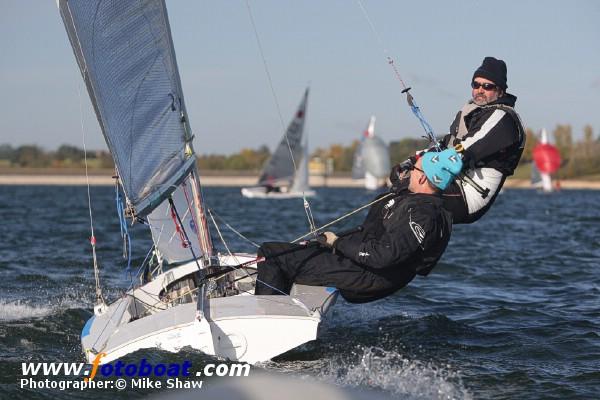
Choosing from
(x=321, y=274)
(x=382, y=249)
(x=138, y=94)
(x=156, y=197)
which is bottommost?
(x=321, y=274)

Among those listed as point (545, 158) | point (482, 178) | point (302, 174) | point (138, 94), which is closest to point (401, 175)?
point (482, 178)

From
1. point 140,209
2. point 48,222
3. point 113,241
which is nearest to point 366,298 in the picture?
point 140,209

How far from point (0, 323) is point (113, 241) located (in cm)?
895

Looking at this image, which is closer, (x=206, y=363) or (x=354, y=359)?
(x=206, y=363)

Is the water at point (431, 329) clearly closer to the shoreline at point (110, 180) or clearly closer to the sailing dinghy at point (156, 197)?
the sailing dinghy at point (156, 197)

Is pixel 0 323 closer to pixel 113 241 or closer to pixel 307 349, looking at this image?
pixel 307 349

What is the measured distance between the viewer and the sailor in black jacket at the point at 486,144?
6.20 m

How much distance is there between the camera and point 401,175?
6566 millimetres

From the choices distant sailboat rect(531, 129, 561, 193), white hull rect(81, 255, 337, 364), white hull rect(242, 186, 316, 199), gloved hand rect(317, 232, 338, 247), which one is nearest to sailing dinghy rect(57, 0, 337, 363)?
white hull rect(81, 255, 337, 364)

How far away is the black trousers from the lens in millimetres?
6039

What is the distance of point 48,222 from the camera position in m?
22.2

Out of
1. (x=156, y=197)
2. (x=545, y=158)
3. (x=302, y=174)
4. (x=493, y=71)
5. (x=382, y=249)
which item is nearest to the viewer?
(x=382, y=249)

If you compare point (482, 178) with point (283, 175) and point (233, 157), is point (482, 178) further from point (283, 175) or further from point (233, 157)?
point (233, 157)

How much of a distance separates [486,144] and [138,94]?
268 centimetres
